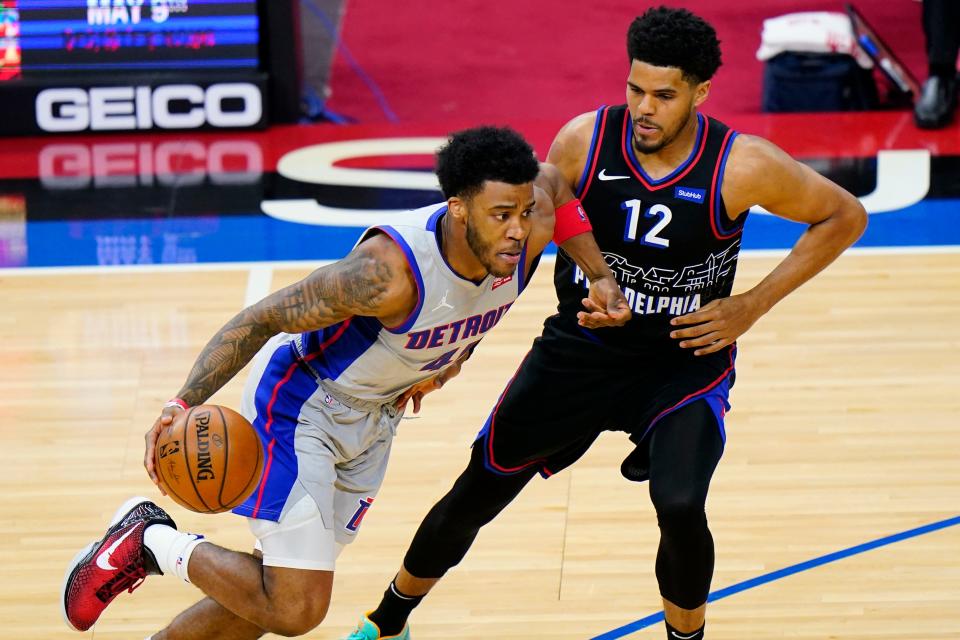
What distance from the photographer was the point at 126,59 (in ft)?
32.2

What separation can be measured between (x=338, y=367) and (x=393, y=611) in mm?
941

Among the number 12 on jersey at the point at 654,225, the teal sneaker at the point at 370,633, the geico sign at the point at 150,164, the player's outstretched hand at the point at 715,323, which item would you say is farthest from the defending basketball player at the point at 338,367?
the geico sign at the point at 150,164

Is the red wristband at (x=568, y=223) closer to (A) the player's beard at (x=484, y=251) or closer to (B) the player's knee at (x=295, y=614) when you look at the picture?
(A) the player's beard at (x=484, y=251)

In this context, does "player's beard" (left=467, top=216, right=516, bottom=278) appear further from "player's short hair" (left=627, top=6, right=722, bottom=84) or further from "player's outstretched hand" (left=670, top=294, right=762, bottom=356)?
"player's short hair" (left=627, top=6, right=722, bottom=84)

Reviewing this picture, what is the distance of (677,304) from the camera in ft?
14.7

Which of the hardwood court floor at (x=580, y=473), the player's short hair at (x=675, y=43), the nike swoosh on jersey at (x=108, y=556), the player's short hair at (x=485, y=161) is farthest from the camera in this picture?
the hardwood court floor at (x=580, y=473)

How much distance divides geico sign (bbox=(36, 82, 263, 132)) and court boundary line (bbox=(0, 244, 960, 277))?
7.02 ft

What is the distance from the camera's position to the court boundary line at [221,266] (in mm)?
7953

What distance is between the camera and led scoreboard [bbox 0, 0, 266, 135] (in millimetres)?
9742

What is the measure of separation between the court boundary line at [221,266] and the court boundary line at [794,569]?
286cm

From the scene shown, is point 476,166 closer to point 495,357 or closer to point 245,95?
point 495,357

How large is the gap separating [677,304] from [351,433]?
3.65ft

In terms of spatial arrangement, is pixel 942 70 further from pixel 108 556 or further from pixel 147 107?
pixel 108 556

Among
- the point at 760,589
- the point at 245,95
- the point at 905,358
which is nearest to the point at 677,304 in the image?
the point at 760,589
